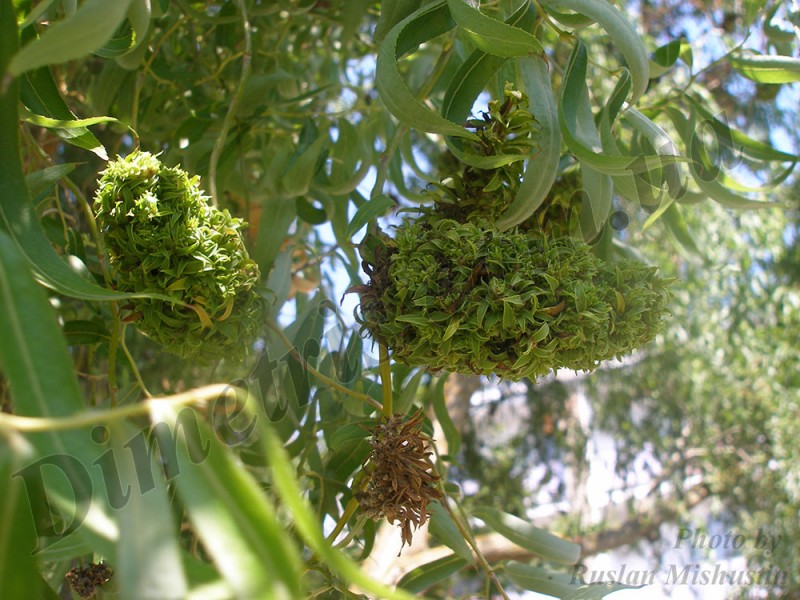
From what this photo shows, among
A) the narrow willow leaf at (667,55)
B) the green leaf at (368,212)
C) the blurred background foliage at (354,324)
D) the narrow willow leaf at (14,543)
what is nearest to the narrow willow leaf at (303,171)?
the blurred background foliage at (354,324)

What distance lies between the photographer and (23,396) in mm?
525

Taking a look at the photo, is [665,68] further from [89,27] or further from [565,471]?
[565,471]

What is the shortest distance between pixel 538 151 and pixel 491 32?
133 mm

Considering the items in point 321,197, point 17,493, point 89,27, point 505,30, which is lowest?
point 17,493

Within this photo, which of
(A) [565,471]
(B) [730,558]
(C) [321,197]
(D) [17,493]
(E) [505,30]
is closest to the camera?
(D) [17,493]

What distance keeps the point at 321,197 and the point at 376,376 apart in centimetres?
30

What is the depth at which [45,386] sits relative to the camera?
1.77 ft

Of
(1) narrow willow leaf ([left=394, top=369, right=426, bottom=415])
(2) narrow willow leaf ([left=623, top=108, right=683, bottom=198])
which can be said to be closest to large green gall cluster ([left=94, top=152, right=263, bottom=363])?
(1) narrow willow leaf ([left=394, top=369, right=426, bottom=415])

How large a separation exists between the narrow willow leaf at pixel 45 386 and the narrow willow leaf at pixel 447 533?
2.00ft

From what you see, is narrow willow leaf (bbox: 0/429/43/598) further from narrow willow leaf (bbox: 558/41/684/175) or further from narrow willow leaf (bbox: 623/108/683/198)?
narrow willow leaf (bbox: 623/108/683/198)

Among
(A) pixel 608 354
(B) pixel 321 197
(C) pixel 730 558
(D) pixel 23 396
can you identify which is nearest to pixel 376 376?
(B) pixel 321 197

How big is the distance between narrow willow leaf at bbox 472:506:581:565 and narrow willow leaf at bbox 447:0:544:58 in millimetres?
653

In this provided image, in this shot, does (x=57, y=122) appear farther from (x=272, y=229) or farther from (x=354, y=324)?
(x=354, y=324)

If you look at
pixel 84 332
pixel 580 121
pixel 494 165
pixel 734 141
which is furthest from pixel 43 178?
pixel 734 141
